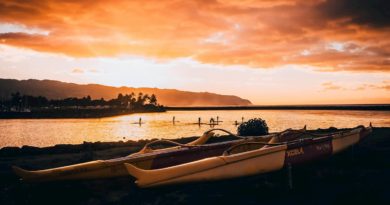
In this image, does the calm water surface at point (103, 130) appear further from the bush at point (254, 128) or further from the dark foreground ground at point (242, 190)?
the dark foreground ground at point (242, 190)

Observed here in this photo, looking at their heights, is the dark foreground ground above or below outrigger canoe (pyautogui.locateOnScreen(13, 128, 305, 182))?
below

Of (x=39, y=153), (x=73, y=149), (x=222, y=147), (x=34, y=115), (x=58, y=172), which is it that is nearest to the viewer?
(x=58, y=172)

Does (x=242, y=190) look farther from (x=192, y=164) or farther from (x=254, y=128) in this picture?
(x=254, y=128)

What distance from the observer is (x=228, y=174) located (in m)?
7.80

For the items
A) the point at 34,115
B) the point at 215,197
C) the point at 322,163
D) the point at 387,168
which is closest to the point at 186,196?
the point at 215,197

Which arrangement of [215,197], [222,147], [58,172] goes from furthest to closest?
[222,147] < [58,172] < [215,197]

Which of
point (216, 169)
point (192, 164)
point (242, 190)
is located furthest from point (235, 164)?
point (192, 164)

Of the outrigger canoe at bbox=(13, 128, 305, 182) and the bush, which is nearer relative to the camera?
the outrigger canoe at bbox=(13, 128, 305, 182)

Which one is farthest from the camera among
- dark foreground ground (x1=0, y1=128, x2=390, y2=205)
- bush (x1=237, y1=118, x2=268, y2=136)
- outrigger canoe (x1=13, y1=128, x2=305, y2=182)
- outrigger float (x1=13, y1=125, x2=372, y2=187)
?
bush (x1=237, y1=118, x2=268, y2=136)

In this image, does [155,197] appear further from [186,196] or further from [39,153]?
[39,153]

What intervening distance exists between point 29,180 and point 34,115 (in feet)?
568

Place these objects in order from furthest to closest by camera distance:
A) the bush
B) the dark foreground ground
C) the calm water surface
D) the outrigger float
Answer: the calm water surface
the bush
the dark foreground ground
the outrigger float

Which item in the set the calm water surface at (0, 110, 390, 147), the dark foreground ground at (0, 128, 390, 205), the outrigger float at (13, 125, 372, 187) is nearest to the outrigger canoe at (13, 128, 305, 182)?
the outrigger float at (13, 125, 372, 187)

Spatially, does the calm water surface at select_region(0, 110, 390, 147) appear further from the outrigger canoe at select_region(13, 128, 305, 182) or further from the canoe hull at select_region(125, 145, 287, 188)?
A: the canoe hull at select_region(125, 145, 287, 188)
